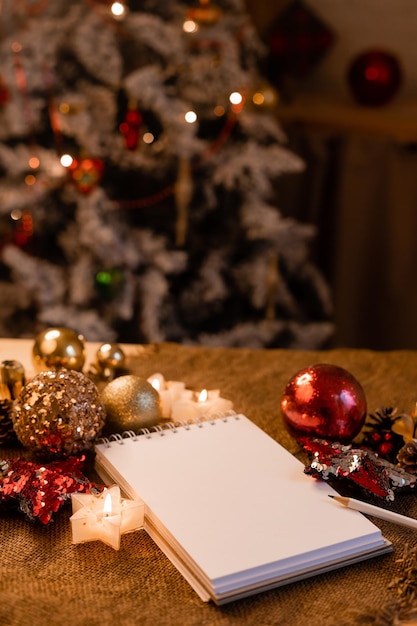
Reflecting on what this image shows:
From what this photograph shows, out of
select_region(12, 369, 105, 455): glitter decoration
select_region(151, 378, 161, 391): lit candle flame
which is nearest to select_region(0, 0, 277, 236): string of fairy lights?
select_region(151, 378, 161, 391): lit candle flame

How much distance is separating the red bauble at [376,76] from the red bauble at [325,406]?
1.38m

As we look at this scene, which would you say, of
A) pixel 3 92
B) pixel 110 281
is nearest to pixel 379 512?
pixel 110 281

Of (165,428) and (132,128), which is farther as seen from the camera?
(132,128)

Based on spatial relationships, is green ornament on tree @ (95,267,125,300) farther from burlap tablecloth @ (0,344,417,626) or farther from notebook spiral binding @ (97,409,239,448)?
burlap tablecloth @ (0,344,417,626)

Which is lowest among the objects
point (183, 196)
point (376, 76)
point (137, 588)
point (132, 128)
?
point (137, 588)

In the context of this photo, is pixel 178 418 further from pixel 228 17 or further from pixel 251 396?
pixel 228 17

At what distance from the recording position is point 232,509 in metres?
0.75

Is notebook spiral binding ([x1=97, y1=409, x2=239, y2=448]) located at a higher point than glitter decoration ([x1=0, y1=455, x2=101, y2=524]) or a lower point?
higher

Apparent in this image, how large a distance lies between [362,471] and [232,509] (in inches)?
6.5

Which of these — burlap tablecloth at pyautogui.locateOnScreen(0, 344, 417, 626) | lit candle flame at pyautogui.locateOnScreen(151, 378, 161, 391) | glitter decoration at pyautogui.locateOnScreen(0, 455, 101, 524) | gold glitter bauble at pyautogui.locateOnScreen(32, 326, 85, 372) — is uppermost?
gold glitter bauble at pyautogui.locateOnScreen(32, 326, 85, 372)

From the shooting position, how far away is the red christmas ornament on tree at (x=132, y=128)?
1.75 metres

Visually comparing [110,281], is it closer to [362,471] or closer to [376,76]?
[376,76]

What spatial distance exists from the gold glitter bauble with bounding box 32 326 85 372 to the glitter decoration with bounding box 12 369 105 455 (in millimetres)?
194

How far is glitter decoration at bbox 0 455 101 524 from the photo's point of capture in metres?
0.76
